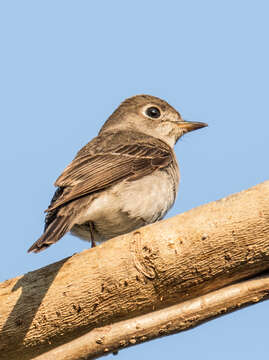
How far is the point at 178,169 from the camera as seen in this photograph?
27.2 feet

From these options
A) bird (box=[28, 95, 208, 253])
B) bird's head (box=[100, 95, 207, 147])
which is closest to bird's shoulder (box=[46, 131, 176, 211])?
bird (box=[28, 95, 208, 253])

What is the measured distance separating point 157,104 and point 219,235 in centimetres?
488

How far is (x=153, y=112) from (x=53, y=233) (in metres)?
4.34

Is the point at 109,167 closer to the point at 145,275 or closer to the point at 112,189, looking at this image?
the point at 112,189

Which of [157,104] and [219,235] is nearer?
[219,235]

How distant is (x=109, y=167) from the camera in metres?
7.18

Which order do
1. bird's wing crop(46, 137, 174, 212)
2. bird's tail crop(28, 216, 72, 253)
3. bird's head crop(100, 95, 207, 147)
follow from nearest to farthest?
1. bird's tail crop(28, 216, 72, 253)
2. bird's wing crop(46, 137, 174, 212)
3. bird's head crop(100, 95, 207, 147)

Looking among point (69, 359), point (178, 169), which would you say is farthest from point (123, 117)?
point (69, 359)

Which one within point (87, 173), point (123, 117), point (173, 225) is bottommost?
point (173, 225)

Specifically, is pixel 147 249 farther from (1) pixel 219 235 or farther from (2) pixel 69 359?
(2) pixel 69 359

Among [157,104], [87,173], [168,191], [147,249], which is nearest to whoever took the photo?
[147,249]

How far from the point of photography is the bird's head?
9.34 m

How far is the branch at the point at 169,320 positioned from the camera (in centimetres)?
480

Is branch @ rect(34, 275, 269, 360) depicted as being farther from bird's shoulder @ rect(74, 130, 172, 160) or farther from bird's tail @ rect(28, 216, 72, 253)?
bird's shoulder @ rect(74, 130, 172, 160)
